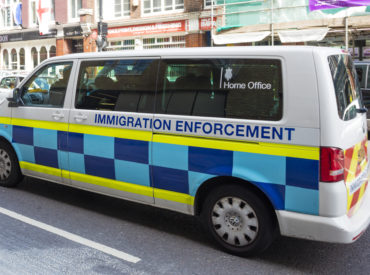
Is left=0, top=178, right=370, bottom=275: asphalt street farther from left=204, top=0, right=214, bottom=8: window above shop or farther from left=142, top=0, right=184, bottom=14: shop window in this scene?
left=142, top=0, right=184, bottom=14: shop window

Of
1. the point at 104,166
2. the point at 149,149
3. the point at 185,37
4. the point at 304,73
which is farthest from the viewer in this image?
Answer: the point at 185,37

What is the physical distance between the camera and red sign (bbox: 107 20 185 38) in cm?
2002

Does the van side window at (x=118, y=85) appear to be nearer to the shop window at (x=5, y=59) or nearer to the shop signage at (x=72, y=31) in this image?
the shop signage at (x=72, y=31)

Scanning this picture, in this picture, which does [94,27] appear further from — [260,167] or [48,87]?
[260,167]

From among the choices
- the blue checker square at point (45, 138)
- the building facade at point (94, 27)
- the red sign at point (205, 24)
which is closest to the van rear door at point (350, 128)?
the blue checker square at point (45, 138)

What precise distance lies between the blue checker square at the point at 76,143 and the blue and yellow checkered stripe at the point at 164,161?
1 cm

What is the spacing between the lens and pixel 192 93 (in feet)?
13.1

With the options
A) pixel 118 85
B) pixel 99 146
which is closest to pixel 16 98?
pixel 99 146

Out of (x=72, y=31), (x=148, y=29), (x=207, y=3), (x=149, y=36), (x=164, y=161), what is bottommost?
(x=164, y=161)

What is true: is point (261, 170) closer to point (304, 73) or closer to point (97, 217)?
point (304, 73)

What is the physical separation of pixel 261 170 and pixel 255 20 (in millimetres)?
13225

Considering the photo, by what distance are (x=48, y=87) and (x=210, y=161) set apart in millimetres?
2488

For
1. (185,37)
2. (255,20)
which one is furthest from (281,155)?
(185,37)

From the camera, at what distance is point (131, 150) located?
14.3 ft
